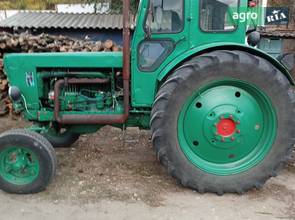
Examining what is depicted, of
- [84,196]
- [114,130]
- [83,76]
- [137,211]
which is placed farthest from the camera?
[114,130]

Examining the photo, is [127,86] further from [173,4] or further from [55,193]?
[55,193]

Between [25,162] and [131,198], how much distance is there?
1144 mm

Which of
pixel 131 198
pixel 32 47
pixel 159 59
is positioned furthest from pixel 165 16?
pixel 32 47

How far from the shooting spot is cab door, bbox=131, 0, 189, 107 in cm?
383

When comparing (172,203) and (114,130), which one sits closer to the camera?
(172,203)

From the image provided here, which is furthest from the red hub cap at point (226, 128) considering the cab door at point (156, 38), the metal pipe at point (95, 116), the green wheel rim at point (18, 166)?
the green wheel rim at point (18, 166)

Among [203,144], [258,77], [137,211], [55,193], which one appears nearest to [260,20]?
[258,77]

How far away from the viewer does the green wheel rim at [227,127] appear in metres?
3.84

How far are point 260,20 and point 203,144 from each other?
1490mm

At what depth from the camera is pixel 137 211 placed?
365cm

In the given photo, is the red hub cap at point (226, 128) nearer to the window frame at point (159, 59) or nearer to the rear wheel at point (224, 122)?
the rear wheel at point (224, 122)

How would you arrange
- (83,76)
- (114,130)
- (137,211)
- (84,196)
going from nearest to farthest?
(137,211)
(84,196)
(83,76)
(114,130)

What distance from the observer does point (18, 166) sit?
3891 mm

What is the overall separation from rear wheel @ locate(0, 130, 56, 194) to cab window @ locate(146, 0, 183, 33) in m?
1.63
